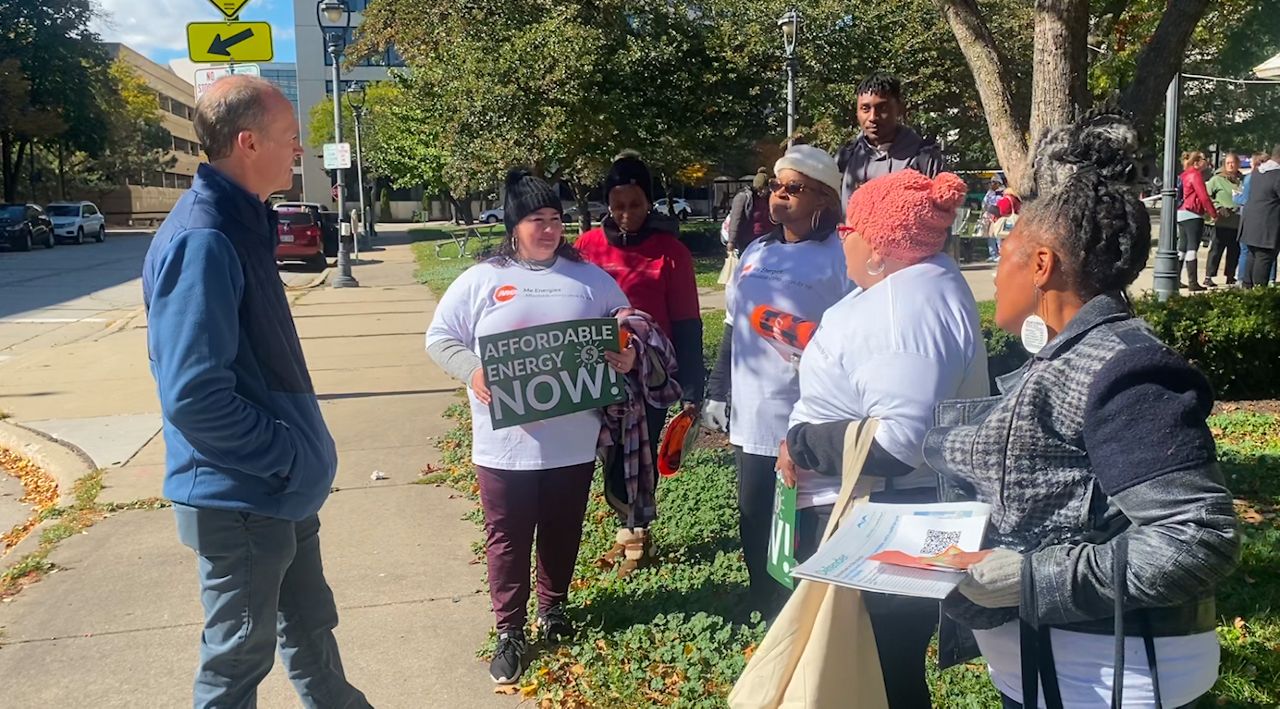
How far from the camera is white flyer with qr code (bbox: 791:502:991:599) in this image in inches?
67.2

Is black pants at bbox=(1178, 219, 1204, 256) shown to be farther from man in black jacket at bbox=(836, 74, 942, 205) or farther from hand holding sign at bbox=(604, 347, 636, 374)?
hand holding sign at bbox=(604, 347, 636, 374)

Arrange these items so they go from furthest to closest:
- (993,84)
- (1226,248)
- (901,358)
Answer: (1226,248) → (993,84) → (901,358)

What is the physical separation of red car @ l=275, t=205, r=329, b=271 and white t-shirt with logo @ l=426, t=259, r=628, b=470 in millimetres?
21996

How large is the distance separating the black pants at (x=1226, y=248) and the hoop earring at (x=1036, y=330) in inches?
541

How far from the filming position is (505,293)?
3.67 metres

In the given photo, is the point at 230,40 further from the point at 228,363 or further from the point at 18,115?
the point at 18,115

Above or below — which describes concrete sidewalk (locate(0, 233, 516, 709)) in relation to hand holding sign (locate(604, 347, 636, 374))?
below

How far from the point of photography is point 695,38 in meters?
22.0

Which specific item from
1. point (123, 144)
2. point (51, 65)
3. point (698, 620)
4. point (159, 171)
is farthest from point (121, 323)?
point (159, 171)

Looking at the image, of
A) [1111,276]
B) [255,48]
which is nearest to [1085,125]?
[1111,276]

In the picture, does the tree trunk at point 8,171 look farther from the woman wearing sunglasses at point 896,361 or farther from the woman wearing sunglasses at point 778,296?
the woman wearing sunglasses at point 896,361

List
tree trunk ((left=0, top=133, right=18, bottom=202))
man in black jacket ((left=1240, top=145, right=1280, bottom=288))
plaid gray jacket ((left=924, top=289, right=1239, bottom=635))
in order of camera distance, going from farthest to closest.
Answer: tree trunk ((left=0, top=133, right=18, bottom=202)), man in black jacket ((left=1240, top=145, right=1280, bottom=288)), plaid gray jacket ((left=924, top=289, right=1239, bottom=635))

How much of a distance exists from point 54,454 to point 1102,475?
24.2ft

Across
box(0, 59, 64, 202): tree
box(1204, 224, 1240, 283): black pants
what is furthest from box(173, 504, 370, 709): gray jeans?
box(0, 59, 64, 202): tree
